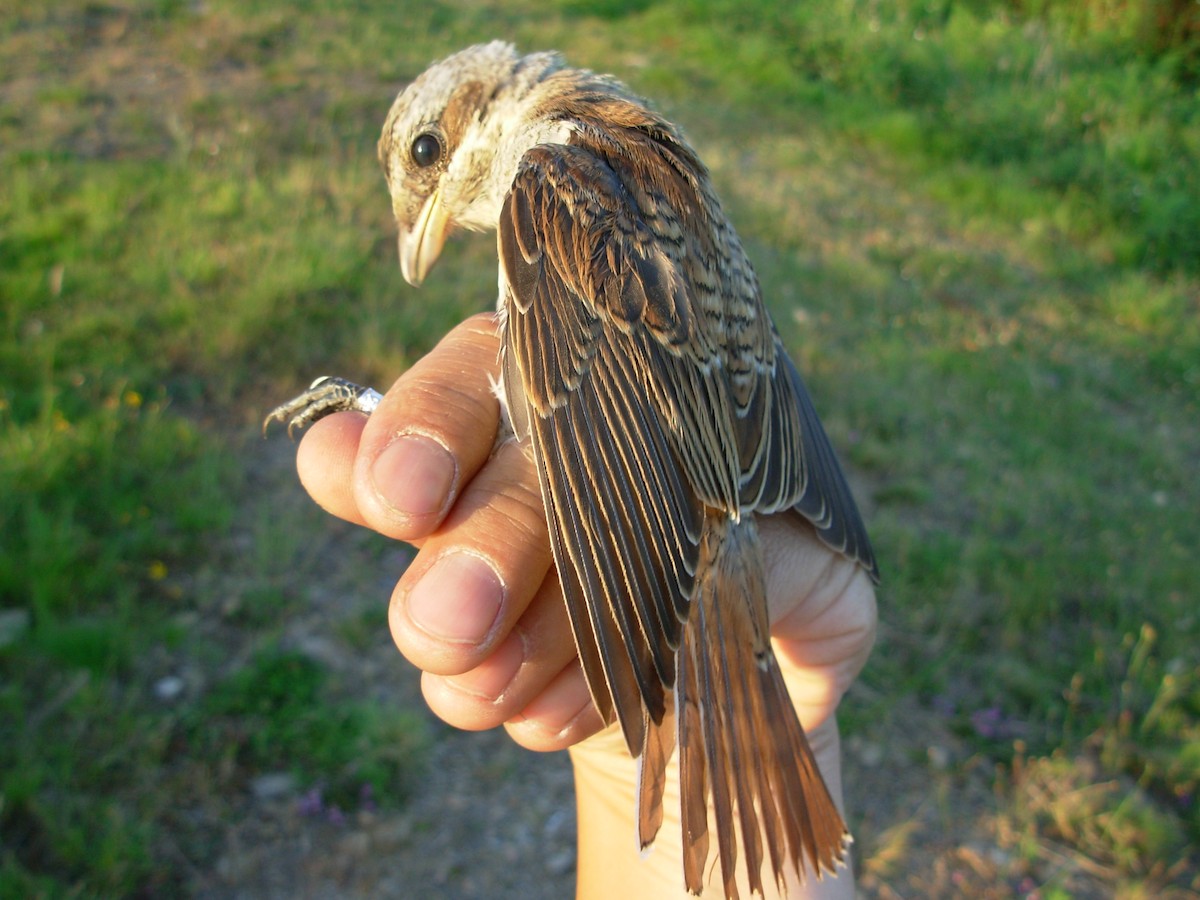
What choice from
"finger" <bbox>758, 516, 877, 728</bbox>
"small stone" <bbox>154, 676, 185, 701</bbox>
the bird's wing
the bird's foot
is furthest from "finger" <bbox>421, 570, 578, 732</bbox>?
"small stone" <bbox>154, 676, 185, 701</bbox>

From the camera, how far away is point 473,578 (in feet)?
5.14

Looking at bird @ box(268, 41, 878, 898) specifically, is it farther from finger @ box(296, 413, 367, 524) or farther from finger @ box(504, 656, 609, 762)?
finger @ box(296, 413, 367, 524)

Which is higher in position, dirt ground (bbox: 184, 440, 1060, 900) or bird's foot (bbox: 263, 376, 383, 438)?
bird's foot (bbox: 263, 376, 383, 438)

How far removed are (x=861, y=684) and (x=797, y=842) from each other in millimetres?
1823

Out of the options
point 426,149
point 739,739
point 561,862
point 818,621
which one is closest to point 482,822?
point 561,862

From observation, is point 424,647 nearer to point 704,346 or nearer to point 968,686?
point 704,346

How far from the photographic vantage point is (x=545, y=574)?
168 cm

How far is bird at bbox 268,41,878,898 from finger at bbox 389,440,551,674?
14 centimetres

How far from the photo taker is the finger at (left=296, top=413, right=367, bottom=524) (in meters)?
1.74

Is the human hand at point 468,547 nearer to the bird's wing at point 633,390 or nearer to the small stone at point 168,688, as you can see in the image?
the bird's wing at point 633,390

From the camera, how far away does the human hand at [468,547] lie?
1.55 metres

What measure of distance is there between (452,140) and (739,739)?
1.81m

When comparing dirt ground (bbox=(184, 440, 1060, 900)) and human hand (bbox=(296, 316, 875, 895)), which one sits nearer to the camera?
human hand (bbox=(296, 316, 875, 895))

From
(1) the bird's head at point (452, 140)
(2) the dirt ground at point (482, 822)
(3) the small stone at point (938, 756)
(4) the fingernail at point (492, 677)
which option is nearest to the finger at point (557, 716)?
(4) the fingernail at point (492, 677)
